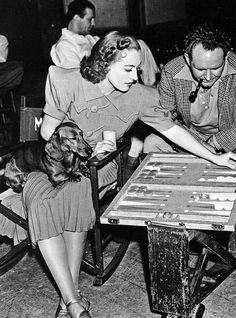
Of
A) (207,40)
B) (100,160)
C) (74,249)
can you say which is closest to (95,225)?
(74,249)

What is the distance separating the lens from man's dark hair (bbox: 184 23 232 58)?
3.20 m

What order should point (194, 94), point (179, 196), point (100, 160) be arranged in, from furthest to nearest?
point (194, 94), point (100, 160), point (179, 196)

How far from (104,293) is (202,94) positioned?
157 cm

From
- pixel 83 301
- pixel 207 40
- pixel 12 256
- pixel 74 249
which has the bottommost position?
pixel 83 301

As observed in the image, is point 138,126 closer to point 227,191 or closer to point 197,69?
point 197,69

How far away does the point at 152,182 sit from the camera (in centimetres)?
300

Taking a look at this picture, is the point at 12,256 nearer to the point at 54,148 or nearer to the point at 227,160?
the point at 54,148

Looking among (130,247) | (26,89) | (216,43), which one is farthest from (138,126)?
(26,89)

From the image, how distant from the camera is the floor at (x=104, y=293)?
3.05 metres

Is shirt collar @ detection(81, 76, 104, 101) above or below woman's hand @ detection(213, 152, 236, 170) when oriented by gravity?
→ above

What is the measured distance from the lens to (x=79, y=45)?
18.5 feet

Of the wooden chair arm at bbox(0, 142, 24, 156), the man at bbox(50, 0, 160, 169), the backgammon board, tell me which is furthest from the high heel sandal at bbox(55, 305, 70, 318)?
the man at bbox(50, 0, 160, 169)

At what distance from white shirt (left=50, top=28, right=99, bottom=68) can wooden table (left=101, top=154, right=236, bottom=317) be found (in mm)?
2667

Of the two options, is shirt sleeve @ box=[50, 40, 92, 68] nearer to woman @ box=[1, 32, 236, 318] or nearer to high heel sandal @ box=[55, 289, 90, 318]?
woman @ box=[1, 32, 236, 318]
